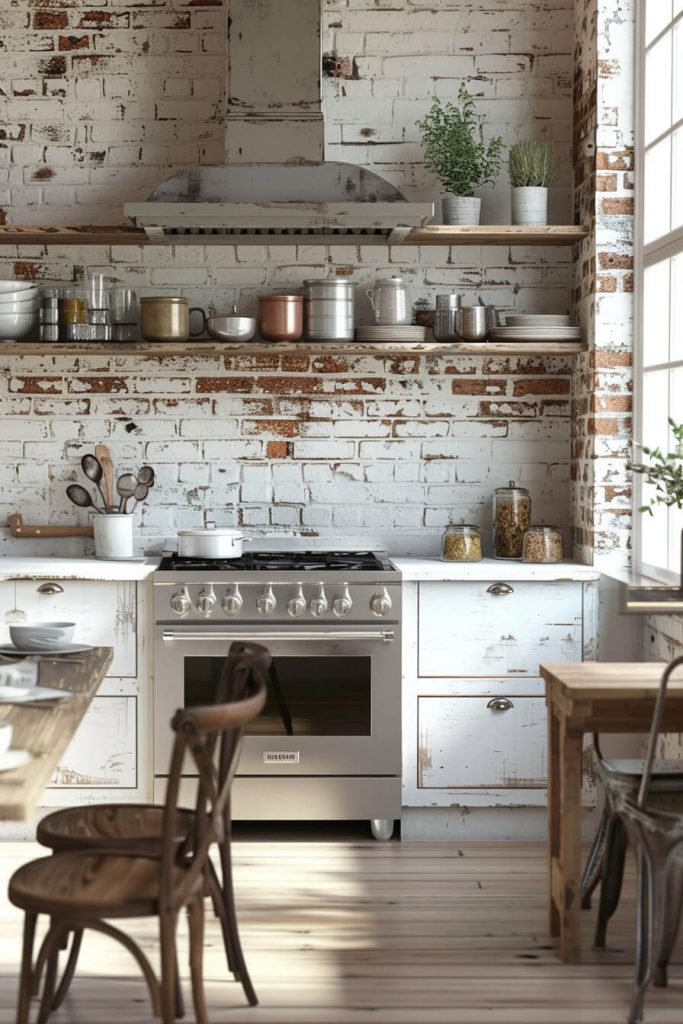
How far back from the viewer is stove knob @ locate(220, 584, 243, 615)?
4.34 meters

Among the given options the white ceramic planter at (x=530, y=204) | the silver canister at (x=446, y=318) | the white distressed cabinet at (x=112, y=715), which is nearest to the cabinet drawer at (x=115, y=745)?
the white distressed cabinet at (x=112, y=715)

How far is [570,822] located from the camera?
10.6ft

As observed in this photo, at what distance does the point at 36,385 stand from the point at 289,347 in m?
1.06

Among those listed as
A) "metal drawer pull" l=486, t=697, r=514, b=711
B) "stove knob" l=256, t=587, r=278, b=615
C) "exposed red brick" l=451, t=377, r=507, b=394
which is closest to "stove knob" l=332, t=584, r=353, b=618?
"stove knob" l=256, t=587, r=278, b=615

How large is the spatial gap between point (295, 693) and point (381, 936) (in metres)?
1.04

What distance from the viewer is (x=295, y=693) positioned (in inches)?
173

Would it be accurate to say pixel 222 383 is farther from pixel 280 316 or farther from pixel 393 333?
pixel 393 333

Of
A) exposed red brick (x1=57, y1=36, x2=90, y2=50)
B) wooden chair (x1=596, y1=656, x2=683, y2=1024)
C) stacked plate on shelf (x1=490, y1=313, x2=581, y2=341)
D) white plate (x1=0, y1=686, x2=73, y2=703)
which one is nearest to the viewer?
white plate (x1=0, y1=686, x2=73, y2=703)

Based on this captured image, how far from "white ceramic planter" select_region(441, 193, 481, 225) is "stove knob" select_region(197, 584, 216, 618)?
65.8 inches

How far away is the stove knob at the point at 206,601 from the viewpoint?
4.33m

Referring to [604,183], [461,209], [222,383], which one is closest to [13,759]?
[222,383]

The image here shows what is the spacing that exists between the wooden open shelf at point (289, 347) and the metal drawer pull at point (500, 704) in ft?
4.20

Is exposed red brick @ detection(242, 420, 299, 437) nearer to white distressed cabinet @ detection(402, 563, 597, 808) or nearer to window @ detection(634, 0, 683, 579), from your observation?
white distressed cabinet @ detection(402, 563, 597, 808)

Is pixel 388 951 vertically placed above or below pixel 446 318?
below
